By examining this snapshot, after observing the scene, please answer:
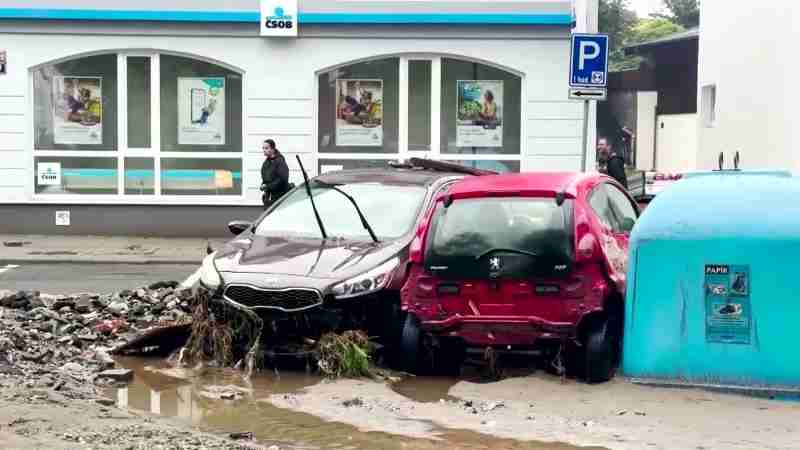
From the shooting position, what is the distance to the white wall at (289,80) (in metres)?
21.9

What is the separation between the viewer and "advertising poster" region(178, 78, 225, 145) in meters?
22.3

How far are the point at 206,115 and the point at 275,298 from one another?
1316cm

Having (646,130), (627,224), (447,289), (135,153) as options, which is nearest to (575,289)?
(447,289)

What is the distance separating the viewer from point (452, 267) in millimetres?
9508

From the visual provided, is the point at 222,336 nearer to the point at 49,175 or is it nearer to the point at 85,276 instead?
the point at 85,276

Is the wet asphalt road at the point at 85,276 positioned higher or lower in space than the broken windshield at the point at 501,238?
lower

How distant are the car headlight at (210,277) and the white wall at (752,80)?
14.2m

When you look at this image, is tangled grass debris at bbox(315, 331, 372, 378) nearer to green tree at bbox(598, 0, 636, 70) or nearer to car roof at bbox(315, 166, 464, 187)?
car roof at bbox(315, 166, 464, 187)

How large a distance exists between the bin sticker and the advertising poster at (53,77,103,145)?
15593mm

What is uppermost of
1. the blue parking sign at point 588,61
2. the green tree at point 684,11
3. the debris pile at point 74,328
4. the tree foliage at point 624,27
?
the green tree at point 684,11

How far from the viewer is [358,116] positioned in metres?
22.3

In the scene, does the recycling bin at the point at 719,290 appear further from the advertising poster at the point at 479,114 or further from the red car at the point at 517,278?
the advertising poster at the point at 479,114

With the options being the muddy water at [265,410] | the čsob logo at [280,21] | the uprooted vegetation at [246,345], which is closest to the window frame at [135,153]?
the čsob logo at [280,21]

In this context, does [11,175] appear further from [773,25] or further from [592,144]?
[773,25]
